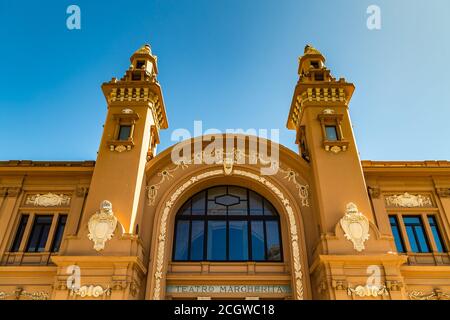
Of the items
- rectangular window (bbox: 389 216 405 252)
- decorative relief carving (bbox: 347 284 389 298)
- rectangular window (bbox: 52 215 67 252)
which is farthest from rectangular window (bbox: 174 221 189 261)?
rectangular window (bbox: 389 216 405 252)

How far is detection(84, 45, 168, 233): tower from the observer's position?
17656 mm

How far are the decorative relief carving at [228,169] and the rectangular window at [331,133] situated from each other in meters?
2.59

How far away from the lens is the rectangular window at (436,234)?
18.5 meters

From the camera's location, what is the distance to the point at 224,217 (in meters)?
19.8

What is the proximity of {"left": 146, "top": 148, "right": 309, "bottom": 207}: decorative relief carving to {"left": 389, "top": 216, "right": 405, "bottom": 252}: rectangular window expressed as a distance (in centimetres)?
427

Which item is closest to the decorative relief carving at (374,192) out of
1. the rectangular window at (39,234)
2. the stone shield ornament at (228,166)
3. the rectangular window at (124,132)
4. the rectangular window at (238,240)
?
the rectangular window at (238,240)

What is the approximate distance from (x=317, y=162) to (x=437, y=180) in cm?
658

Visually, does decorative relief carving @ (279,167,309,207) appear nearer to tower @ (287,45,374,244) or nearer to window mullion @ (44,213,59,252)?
tower @ (287,45,374,244)

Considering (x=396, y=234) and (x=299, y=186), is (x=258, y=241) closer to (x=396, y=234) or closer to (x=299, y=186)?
(x=299, y=186)

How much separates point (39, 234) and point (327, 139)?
14976 mm

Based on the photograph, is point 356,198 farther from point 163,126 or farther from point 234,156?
point 163,126

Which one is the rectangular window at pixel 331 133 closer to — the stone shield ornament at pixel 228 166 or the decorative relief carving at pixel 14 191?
the stone shield ornament at pixel 228 166
